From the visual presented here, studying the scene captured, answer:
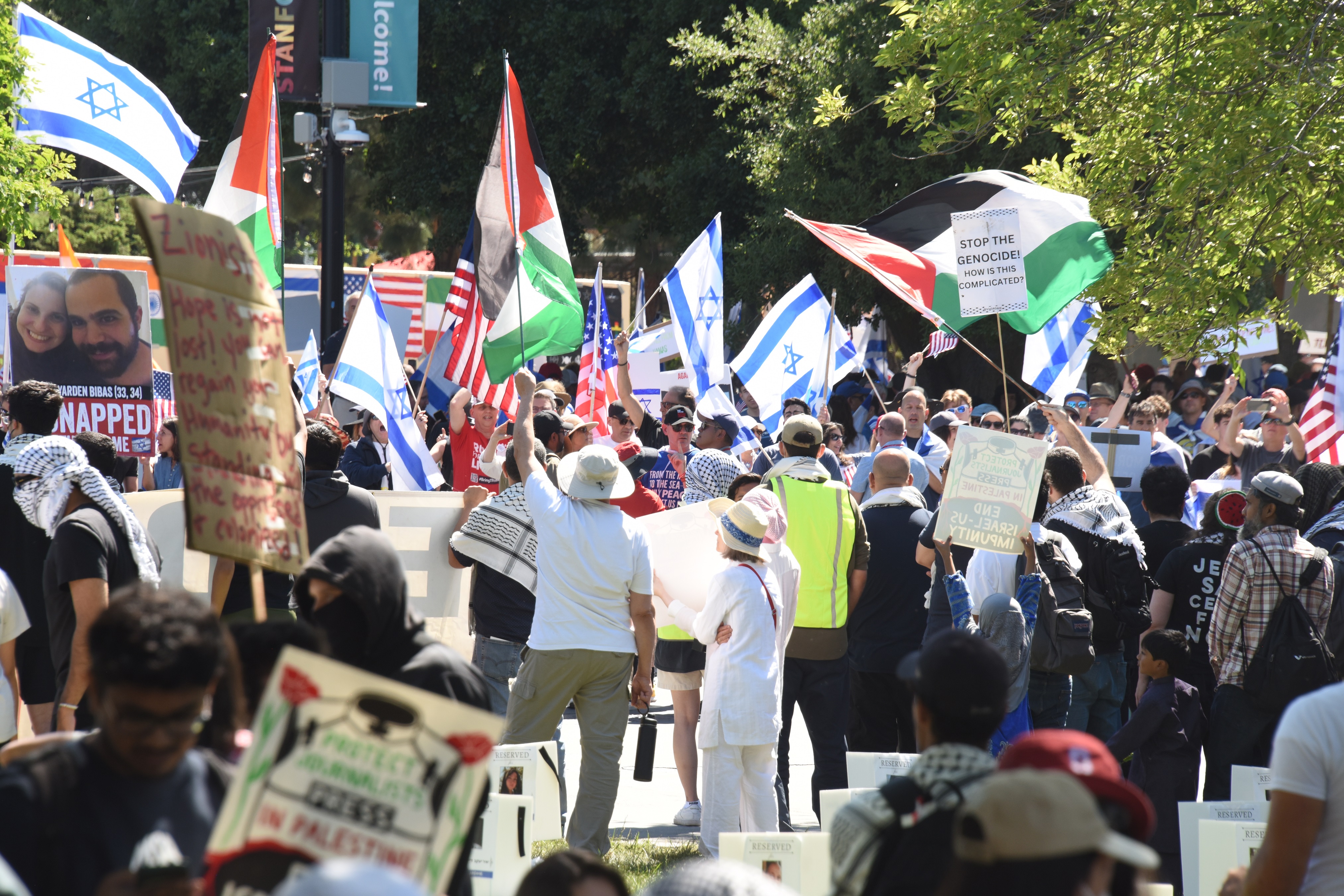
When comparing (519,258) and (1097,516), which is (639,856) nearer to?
(1097,516)

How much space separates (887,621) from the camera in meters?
7.45

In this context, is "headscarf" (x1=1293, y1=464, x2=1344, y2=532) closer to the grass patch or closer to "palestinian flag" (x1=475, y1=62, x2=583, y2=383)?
the grass patch

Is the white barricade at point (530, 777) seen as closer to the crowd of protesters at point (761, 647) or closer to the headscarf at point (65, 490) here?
the crowd of protesters at point (761, 647)

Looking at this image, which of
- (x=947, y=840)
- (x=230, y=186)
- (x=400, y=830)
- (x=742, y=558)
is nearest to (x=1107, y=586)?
(x=742, y=558)

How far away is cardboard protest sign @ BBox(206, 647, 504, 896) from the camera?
2.30 m

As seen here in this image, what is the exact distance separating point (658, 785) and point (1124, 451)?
4.33 metres

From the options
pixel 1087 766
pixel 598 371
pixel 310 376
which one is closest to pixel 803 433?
pixel 1087 766

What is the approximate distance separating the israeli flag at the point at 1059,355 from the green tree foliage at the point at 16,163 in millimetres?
8627

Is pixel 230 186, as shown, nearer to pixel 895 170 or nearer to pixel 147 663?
pixel 147 663

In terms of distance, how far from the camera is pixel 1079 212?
363 inches

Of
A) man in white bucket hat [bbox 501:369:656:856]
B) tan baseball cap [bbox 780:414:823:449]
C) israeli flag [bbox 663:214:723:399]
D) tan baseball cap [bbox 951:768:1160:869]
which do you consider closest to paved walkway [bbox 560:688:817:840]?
man in white bucket hat [bbox 501:369:656:856]

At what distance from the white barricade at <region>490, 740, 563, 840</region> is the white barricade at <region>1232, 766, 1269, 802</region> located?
2.81 meters

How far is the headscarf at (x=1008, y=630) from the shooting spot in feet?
20.3

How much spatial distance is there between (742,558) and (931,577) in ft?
5.08
